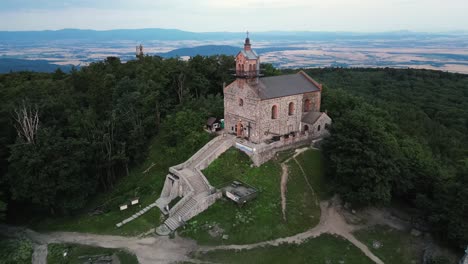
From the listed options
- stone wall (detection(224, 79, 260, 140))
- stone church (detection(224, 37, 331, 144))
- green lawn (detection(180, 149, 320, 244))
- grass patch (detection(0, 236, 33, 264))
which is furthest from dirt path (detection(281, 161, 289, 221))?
grass patch (detection(0, 236, 33, 264))

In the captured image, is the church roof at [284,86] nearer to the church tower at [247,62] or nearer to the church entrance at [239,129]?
the church tower at [247,62]

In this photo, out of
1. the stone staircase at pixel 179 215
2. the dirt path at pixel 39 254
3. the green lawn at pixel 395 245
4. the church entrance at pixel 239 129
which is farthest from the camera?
the church entrance at pixel 239 129

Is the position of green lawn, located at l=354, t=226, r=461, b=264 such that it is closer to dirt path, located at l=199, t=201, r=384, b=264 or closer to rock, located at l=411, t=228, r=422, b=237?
rock, located at l=411, t=228, r=422, b=237

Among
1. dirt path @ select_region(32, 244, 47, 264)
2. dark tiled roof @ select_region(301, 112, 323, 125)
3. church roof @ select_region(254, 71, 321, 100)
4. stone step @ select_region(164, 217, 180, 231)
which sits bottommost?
dirt path @ select_region(32, 244, 47, 264)

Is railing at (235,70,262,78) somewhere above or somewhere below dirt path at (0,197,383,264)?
above

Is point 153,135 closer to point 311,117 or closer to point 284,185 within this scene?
point 311,117

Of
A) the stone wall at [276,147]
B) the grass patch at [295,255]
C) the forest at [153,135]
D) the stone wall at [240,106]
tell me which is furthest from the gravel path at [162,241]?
the stone wall at [240,106]

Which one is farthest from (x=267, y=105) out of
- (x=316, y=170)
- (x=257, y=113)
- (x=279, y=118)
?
(x=316, y=170)
